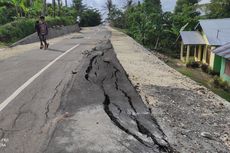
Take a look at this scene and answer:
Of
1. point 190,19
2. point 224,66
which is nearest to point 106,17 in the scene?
point 190,19

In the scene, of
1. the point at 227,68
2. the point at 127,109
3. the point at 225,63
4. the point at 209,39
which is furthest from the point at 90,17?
the point at 127,109

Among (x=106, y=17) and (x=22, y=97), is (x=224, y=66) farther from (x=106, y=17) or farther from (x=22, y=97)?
(x=106, y=17)

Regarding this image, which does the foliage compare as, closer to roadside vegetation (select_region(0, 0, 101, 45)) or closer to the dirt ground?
roadside vegetation (select_region(0, 0, 101, 45))

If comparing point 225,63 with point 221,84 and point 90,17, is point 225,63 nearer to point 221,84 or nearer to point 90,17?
point 221,84

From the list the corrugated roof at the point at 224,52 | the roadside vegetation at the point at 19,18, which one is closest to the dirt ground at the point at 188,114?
the corrugated roof at the point at 224,52

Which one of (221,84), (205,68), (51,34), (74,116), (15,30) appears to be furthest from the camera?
(51,34)

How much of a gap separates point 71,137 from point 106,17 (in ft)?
262

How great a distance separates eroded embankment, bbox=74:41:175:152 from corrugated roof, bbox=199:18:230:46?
1729cm

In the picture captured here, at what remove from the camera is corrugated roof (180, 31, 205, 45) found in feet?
93.6

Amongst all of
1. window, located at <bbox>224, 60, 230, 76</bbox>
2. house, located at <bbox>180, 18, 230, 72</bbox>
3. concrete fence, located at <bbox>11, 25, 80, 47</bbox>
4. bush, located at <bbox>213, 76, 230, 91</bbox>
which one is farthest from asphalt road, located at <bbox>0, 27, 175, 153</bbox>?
house, located at <bbox>180, 18, 230, 72</bbox>

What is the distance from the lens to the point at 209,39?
82.9 ft

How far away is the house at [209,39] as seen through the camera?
79.8 ft

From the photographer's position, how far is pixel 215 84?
1825cm

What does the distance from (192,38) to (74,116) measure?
25.8 m
